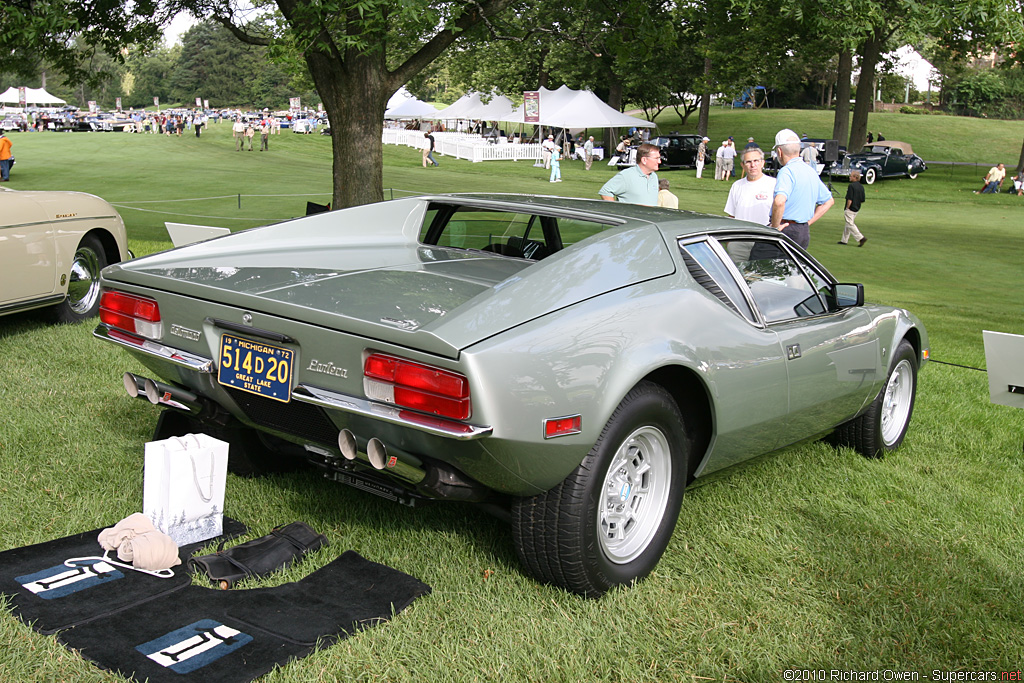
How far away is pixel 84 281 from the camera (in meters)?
7.72

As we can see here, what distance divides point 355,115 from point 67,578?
9.58 m

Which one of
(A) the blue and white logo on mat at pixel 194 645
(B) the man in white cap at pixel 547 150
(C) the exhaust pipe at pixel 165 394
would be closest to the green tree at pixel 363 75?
(C) the exhaust pipe at pixel 165 394

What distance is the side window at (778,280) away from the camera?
4.21 meters

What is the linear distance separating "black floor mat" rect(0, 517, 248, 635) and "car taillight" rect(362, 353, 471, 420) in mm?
1097

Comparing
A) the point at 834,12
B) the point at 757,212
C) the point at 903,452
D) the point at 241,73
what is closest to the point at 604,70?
the point at 834,12

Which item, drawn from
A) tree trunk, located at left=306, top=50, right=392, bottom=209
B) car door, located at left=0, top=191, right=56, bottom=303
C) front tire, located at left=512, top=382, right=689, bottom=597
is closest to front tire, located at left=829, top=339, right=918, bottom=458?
front tire, located at left=512, top=382, right=689, bottom=597

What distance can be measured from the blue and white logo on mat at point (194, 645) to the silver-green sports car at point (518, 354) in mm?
697

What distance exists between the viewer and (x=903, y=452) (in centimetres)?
540

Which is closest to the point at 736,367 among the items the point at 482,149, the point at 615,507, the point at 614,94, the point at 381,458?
the point at 615,507

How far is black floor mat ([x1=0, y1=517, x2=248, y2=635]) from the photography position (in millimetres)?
3055

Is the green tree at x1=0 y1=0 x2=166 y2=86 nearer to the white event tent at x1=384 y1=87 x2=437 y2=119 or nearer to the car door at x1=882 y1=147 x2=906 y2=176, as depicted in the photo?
the car door at x1=882 y1=147 x2=906 y2=176

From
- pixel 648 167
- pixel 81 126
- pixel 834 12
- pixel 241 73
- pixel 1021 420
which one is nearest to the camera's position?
pixel 1021 420

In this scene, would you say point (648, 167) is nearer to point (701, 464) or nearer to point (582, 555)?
point (701, 464)

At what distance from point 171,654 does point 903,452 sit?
13.8 ft
